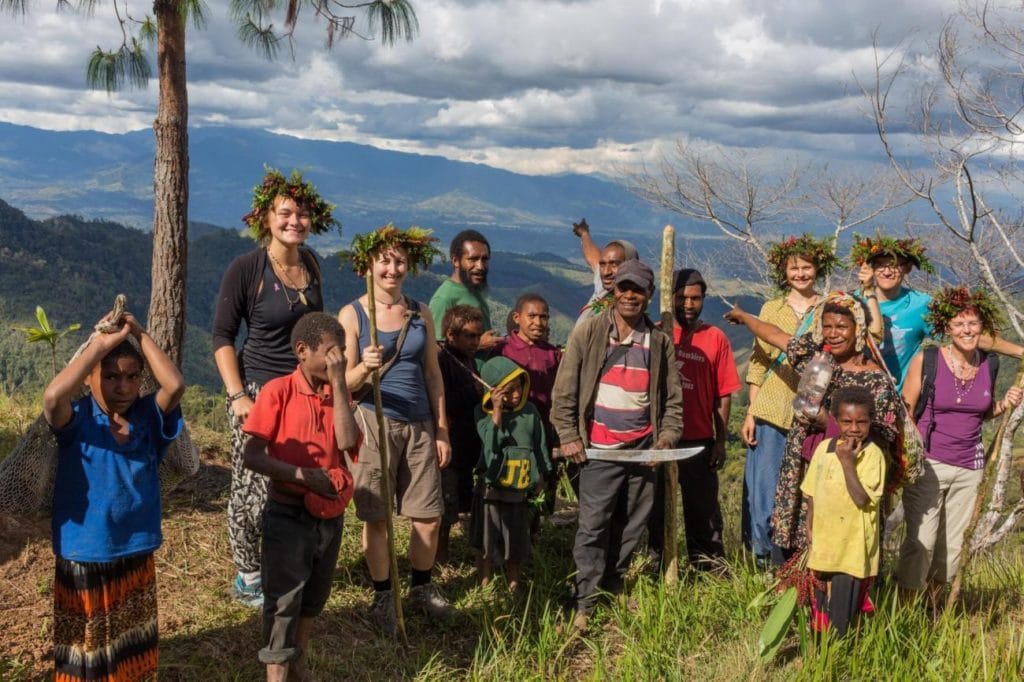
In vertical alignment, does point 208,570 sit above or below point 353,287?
above

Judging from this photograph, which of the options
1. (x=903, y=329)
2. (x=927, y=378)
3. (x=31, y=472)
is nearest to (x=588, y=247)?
(x=903, y=329)

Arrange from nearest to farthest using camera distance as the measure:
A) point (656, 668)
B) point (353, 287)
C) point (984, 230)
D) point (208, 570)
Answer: point (656, 668), point (208, 570), point (984, 230), point (353, 287)

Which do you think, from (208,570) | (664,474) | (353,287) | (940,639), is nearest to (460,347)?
Answer: (664,474)

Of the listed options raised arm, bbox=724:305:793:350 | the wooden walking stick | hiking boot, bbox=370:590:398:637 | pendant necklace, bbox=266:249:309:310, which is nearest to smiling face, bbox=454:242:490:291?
pendant necklace, bbox=266:249:309:310

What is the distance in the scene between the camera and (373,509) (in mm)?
3750

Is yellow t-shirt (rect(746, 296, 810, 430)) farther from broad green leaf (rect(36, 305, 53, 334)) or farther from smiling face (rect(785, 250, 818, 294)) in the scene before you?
broad green leaf (rect(36, 305, 53, 334))

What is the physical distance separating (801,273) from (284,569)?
3.06 meters

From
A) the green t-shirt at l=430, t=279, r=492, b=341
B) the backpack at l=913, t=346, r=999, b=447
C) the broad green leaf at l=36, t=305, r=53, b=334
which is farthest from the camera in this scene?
the green t-shirt at l=430, t=279, r=492, b=341

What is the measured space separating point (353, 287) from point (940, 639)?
11070 centimetres

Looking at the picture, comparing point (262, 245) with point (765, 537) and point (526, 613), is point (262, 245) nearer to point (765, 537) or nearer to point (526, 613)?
point (526, 613)

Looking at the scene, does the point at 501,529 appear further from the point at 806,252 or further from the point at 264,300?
the point at 806,252

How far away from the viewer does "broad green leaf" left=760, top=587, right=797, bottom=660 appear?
11.2 feet

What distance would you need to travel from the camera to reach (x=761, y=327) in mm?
4266

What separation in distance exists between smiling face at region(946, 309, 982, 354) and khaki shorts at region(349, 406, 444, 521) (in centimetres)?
270
